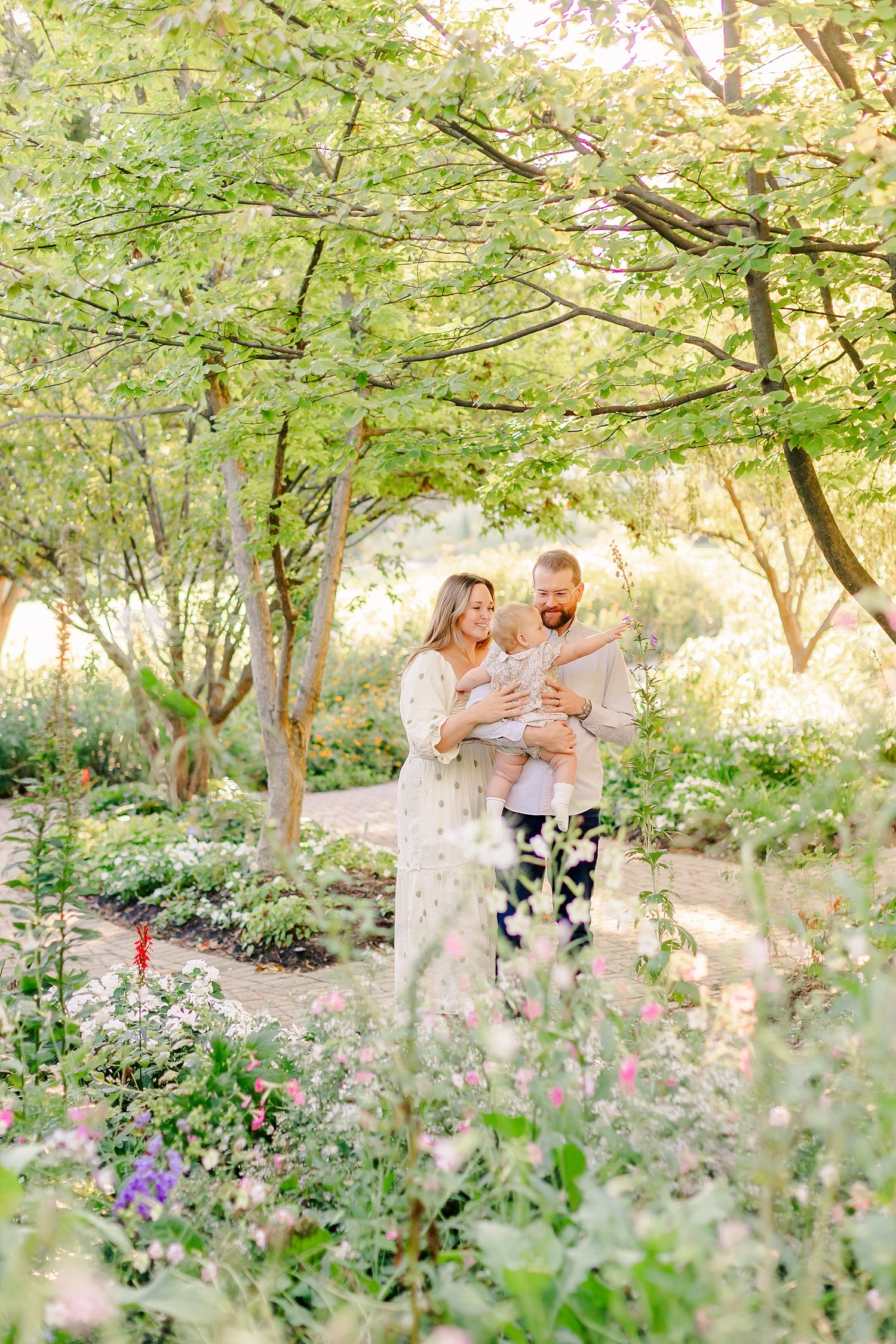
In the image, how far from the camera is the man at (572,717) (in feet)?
12.8

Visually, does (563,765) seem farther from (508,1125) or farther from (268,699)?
(268,699)

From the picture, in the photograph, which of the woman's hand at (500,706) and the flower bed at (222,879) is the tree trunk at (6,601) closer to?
the flower bed at (222,879)

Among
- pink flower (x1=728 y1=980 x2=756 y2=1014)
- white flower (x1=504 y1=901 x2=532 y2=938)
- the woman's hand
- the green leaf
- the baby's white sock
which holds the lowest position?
the green leaf

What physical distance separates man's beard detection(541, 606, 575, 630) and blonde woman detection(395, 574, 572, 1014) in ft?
0.71

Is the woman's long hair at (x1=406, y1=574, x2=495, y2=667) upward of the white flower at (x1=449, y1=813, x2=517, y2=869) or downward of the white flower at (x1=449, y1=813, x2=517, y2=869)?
upward

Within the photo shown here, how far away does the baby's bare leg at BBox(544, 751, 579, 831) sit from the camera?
12.3 ft

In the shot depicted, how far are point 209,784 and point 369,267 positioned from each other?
5.17 meters

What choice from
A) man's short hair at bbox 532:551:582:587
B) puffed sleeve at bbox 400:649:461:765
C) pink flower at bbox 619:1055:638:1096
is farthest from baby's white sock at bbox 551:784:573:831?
pink flower at bbox 619:1055:638:1096

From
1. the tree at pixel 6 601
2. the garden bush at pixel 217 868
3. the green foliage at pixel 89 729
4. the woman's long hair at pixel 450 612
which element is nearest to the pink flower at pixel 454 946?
the woman's long hair at pixel 450 612

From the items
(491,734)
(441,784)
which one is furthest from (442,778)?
(491,734)

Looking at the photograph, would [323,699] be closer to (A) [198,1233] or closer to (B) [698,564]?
(B) [698,564]

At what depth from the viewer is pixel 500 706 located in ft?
12.3

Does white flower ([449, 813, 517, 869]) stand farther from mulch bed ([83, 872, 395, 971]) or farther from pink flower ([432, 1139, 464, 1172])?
mulch bed ([83, 872, 395, 971])

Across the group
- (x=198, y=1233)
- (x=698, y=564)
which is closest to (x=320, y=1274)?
(x=198, y=1233)
